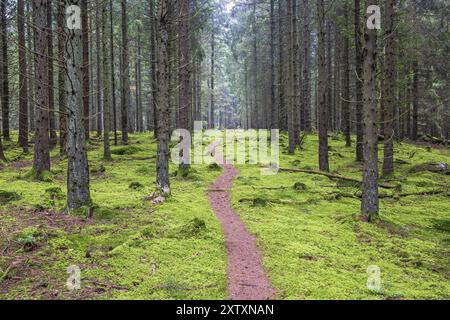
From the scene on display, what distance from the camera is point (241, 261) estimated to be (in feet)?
22.4

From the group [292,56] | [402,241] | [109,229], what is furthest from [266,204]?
[292,56]

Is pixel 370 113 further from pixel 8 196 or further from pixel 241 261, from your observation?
pixel 8 196

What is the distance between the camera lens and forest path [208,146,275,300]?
18.2 feet

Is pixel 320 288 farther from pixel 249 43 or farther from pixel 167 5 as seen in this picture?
pixel 249 43

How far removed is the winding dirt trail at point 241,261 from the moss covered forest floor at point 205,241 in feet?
0.52

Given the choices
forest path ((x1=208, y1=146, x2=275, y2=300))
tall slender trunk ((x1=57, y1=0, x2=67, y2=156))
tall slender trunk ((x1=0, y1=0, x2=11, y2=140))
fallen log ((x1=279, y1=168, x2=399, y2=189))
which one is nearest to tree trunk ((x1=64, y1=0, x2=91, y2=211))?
tall slender trunk ((x1=57, y1=0, x2=67, y2=156))

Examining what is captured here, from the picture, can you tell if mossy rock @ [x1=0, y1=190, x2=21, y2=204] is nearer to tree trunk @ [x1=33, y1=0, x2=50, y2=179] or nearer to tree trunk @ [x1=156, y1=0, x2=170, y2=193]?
tree trunk @ [x1=33, y1=0, x2=50, y2=179]

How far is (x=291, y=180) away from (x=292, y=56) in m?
9.62

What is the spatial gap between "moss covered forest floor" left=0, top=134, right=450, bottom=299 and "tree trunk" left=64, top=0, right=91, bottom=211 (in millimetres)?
639

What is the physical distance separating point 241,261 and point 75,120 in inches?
188

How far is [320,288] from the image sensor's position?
568 centimetres

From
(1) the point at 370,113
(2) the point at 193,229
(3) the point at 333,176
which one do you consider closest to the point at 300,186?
(3) the point at 333,176

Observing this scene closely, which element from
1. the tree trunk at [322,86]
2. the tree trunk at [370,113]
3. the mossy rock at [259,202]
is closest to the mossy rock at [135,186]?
the mossy rock at [259,202]

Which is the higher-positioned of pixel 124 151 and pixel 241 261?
pixel 124 151
